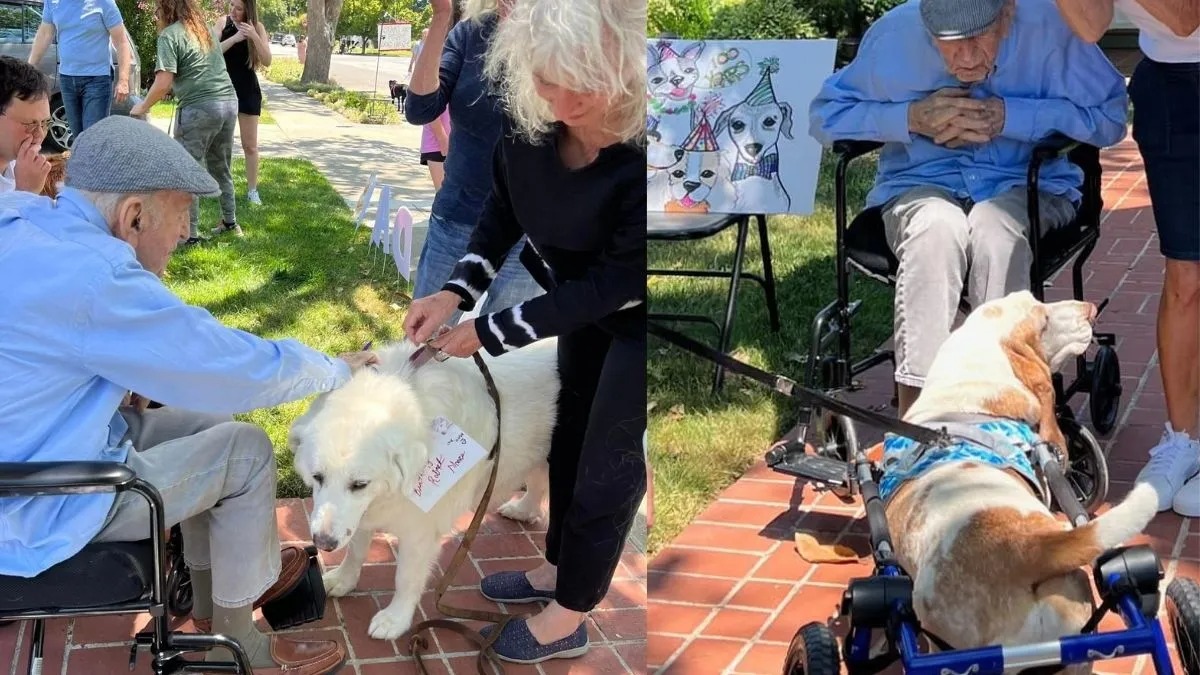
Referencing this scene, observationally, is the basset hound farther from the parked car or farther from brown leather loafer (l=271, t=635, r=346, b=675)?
the parked car

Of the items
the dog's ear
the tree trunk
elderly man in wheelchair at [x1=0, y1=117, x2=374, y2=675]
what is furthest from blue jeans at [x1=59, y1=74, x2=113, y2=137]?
the dog's ear

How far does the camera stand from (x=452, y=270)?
2359mm

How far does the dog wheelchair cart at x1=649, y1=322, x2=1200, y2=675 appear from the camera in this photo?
1365mm

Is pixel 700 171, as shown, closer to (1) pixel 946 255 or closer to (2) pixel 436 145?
(1) pixel 946 255

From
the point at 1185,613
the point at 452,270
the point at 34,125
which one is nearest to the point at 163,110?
the point at 34,125

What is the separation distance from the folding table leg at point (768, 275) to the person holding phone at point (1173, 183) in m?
0.47

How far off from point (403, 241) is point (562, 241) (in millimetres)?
1001

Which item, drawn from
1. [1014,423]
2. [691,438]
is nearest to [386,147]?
[691,438]

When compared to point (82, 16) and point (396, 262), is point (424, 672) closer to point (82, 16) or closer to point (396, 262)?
point (396, 262)

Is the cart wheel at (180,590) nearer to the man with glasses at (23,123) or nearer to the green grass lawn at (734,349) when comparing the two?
the man with glasses at (23,123)

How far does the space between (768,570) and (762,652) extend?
4.6 inches

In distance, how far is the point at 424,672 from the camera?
2486 millimetres

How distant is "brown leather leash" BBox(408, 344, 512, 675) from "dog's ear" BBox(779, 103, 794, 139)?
0.93m

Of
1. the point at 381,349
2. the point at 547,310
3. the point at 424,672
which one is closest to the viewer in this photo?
the point at 547,310
